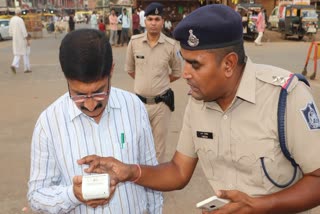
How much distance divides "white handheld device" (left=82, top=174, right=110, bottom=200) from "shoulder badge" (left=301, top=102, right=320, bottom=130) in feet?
2.68

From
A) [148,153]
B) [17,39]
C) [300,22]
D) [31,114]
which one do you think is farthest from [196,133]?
[300,22]

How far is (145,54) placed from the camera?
4734 millimetres

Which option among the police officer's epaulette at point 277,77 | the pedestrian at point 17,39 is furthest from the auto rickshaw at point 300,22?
the police officer's epaulette at point 277,77

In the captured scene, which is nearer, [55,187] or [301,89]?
[301,89]

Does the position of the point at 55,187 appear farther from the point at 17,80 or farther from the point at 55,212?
the point at 17,80

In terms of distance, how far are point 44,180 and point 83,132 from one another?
0.28 meters

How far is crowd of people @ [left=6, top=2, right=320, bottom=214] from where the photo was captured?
1640 mm

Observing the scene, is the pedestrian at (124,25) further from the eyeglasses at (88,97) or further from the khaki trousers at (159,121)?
the eyeglasses at (88,97)

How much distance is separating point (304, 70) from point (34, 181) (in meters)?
10.4

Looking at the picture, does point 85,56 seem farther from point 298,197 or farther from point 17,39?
point 17,39

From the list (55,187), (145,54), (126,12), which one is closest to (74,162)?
(55,187)

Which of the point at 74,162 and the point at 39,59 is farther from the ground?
the point at 74,162

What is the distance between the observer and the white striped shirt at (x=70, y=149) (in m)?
1.88

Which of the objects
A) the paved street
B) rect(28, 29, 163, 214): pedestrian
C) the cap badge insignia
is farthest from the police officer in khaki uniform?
the cap badge insignia
